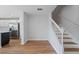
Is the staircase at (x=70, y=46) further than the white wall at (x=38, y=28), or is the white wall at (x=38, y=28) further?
the white wall at (x=38, y=28)

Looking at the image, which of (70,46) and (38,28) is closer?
(70,46)

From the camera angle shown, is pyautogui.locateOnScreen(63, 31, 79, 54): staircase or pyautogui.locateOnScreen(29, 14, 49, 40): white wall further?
pyautogui.locateOnScreen(29, 14, 49, 40): white wall

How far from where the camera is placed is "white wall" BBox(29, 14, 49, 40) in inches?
341

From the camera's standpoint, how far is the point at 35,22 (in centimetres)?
872

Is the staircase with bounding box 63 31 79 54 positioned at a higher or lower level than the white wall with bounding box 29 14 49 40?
lower

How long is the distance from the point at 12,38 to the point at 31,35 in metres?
1.49

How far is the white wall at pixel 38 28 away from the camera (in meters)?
8.67

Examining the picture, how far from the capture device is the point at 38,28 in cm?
877

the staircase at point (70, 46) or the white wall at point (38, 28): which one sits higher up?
the white wall at point (38, 28)
